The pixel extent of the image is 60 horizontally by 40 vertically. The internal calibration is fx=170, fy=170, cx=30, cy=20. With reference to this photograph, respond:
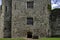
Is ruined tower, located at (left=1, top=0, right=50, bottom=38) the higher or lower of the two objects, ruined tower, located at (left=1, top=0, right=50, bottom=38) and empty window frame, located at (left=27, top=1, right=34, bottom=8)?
the lower

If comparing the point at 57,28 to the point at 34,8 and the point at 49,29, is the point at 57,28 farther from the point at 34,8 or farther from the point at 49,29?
the point at 34,8

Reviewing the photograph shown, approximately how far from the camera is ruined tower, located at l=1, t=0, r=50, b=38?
Result: 86.6 feet

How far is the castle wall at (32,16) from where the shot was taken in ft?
86.6

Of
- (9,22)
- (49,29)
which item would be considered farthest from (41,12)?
(9,22)

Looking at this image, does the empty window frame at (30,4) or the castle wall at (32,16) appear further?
the empty window frame at (30,4)

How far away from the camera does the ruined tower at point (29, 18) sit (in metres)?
26.4

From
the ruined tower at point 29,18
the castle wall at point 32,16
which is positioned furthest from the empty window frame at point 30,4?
the castle wall at point 32,16

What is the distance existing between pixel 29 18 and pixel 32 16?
57 centimetres

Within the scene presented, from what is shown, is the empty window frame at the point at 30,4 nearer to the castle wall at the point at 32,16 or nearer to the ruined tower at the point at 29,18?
the ruined tower at the point at 29,18

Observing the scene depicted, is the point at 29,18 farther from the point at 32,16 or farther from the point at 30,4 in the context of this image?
the point at 30,4

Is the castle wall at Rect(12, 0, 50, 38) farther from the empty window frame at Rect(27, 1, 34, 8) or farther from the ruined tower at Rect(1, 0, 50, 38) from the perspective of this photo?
the empty window frame at Rect(27, 1, 34, 8)

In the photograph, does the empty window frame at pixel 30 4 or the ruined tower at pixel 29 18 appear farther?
the empty window frame at pixel 30 4

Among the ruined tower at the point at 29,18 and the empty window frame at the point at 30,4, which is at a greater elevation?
the empty window frame at the point at 30,4

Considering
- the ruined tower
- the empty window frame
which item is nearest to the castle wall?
the ruined tower
